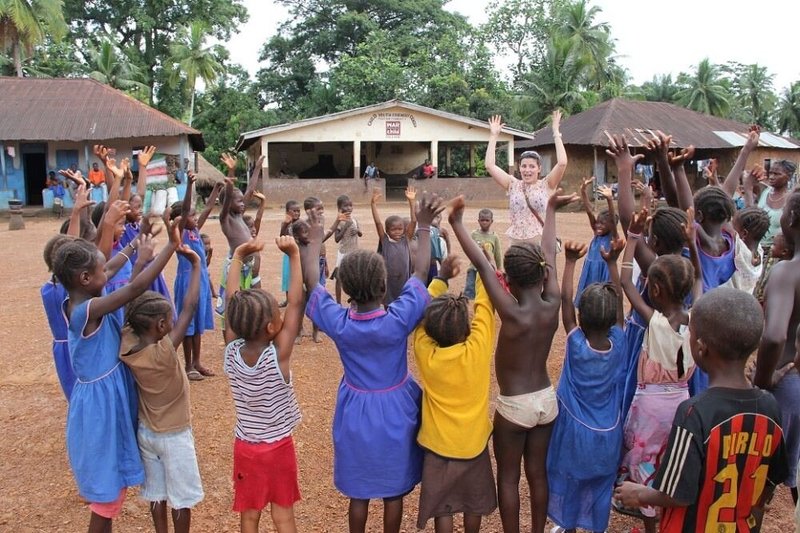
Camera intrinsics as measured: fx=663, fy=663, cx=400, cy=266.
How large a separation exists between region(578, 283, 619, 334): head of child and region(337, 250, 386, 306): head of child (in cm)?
88

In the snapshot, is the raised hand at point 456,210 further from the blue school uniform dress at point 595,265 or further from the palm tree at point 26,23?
the palm tree at point 26,23

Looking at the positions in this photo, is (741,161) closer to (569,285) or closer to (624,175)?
(624,175)

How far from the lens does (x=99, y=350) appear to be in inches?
112

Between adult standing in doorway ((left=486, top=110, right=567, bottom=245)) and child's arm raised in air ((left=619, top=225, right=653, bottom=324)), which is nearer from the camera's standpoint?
child's arm raised in air ((left=619, top=225, right=653, bottom=324))

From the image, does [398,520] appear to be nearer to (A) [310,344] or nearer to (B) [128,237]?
(B) [128,237]

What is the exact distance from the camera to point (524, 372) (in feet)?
9.43

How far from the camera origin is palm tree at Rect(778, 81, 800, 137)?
149 ft

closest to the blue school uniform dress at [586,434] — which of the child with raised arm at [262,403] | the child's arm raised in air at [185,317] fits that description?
the child with raised arm at [262,403]

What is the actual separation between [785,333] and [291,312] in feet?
6.60

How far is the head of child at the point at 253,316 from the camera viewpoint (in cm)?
275

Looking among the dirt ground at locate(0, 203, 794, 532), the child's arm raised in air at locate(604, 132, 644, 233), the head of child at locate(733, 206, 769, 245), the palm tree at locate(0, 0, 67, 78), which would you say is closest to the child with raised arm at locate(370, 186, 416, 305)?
the dirt ground at locate(0, 203, 794, 532)

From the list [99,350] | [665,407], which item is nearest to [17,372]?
[99,350]

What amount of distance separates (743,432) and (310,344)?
5133mm

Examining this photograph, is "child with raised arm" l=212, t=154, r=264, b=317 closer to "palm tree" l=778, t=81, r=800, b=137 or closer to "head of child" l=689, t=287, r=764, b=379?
"head of child" l=689, t=287, r=764, b=379
